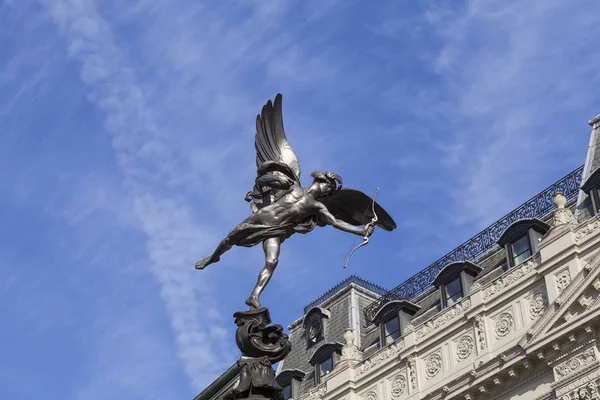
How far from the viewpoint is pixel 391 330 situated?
1785 inches

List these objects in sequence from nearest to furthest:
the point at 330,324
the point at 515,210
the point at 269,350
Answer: the point at 269,350 < the point at 515,210 < the point at 330,324

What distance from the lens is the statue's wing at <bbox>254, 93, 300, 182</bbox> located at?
1088 centimetres

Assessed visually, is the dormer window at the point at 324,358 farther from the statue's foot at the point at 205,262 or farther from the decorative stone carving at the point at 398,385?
the statue's foot at the point at 205,262

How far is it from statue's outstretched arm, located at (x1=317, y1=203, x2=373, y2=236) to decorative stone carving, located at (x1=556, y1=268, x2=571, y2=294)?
26.6 meters

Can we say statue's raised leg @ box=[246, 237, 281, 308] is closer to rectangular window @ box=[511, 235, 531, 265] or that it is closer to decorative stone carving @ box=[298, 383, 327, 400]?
rectangular window @ box=[511, 235, 531, 265]

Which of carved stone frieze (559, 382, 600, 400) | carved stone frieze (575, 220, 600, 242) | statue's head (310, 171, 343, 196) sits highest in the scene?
carved stone frieze (575, 220, 600, 242)

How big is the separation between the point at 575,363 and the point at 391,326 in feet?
42.5

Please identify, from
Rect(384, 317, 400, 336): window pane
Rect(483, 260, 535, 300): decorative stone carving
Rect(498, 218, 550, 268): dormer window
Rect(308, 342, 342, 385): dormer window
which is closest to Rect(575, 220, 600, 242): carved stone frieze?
Rect(483, 260, 535, 300): decorative stone carving

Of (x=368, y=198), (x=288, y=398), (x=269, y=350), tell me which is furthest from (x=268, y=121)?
(x=288, y=398)

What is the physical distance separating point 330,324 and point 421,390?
537 inches

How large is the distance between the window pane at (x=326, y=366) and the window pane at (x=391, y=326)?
3099mm

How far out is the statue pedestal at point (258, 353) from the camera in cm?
876

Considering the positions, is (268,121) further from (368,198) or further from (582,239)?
(582,239)

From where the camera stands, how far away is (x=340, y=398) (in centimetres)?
4241
